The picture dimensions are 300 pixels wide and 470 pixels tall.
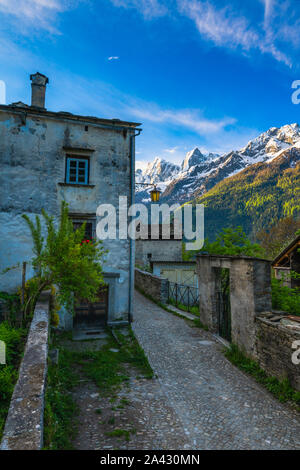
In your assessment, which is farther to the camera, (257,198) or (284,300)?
(257,198)

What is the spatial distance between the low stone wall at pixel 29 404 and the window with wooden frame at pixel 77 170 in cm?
668

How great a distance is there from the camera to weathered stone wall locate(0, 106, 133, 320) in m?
9.54

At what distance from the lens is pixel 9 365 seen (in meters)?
5.08

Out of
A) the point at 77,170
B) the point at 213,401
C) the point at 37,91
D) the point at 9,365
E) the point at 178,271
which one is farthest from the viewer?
the point at 178,271

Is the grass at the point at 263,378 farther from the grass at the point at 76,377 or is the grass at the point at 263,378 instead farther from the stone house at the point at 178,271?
the stone house at the point at 178,271

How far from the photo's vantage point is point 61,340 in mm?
8836

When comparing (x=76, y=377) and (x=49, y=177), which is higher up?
(x=49, y=177)

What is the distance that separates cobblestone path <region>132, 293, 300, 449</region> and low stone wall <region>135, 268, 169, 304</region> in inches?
233

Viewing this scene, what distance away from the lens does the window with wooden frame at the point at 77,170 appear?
1030 centimetres

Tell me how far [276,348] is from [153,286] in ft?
36.3

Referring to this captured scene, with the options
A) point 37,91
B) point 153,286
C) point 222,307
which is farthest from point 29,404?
point 153,286

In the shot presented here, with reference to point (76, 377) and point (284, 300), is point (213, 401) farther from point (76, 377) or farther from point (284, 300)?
point (284, 300)

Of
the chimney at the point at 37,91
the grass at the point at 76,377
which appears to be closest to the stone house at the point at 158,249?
the grass at the point at 76,377

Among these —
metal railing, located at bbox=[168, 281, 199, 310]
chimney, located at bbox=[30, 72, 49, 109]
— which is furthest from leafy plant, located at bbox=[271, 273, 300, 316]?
chimney, located at bbox=[30, 72, 49, 109]
